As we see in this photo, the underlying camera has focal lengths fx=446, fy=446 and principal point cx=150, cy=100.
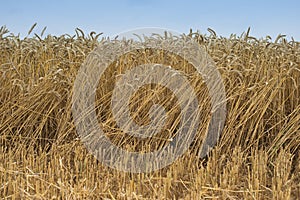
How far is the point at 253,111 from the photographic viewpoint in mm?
2662

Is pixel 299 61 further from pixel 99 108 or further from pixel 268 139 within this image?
pixel 99 108

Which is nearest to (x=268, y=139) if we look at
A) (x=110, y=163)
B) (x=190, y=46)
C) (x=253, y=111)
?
(x=253, y=111)

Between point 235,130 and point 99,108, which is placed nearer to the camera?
point 235,130

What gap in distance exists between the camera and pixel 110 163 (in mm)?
2400

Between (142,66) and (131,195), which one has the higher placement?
(142,66)

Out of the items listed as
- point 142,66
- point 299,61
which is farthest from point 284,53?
point 142,66

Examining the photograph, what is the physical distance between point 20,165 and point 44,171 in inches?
5.6

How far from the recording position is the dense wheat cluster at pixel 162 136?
6.89ft

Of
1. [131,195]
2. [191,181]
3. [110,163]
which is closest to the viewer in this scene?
[131,195]

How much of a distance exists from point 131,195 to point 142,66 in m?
1.01

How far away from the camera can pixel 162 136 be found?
2574mm

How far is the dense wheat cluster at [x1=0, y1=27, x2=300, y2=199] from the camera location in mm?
2100

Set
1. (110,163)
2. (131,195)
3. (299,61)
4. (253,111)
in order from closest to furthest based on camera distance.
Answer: (131,195) → (110,163) → (253,111) → (299,61)

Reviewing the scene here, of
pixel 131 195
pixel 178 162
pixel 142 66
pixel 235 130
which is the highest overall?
pixel 142 66
